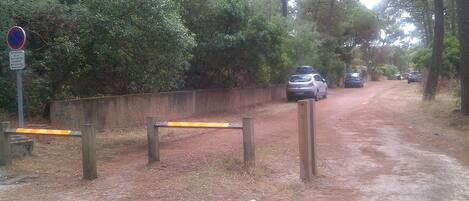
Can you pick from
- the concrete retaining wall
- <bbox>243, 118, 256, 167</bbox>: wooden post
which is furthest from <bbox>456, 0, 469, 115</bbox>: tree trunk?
<bbox>243, 118, 256, 167</bbox>: wooden post

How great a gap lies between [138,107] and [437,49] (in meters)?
13.6

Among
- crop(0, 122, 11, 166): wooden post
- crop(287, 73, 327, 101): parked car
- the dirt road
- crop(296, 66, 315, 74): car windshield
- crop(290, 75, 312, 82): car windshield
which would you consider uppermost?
crop(296, 66, 315, 74): car windshield

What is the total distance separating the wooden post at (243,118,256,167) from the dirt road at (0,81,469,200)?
213 millimetres

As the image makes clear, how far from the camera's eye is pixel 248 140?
8.34 m

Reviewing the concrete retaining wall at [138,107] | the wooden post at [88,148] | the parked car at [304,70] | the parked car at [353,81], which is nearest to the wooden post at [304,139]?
the wooden post at [88,148]

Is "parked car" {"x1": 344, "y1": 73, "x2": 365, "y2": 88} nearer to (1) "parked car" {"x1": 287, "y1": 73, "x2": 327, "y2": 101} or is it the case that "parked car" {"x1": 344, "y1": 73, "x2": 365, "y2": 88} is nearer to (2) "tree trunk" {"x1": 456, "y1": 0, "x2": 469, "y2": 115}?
(1) "parked car" {"x1": 287, "y1": 73, "x2": 327, "y2": 101}

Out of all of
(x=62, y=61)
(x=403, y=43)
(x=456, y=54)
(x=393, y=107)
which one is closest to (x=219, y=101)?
(x=393, y=107)

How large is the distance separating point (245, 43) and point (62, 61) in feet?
26.6

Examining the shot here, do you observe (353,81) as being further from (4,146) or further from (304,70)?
(4,146)

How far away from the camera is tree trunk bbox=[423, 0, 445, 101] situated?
2272cm

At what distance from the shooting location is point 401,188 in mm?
7738

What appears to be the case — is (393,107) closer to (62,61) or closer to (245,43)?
(245,43)

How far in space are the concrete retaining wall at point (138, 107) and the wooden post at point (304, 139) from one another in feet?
22.8

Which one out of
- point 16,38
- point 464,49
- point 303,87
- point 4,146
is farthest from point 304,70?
point 4,146
